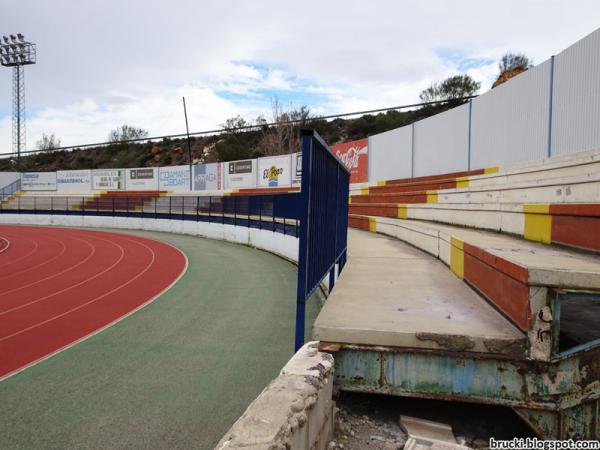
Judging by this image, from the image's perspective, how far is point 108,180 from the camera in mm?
45438

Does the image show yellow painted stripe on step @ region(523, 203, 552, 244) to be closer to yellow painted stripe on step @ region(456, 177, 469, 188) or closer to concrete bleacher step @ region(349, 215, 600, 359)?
concrete bleacher step @ region(349, 215, 600, 359)

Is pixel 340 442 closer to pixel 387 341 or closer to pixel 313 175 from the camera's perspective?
pixel 387 341

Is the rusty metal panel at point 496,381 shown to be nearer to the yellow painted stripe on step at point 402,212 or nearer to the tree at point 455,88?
the yellow painted stripe on step at point 402,212

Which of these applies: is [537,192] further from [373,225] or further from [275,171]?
[275,171]

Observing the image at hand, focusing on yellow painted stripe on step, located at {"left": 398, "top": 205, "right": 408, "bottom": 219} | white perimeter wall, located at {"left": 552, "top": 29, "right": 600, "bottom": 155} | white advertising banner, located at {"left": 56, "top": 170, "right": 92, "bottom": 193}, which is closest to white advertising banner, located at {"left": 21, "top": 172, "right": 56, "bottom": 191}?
white advertising banner, located at {"left": 56, "top": 170, "right": 92, "bottom": 193}

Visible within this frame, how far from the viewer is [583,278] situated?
296 cm

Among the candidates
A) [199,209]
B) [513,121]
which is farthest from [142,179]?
[513,121]

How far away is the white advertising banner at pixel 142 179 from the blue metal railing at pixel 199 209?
5992 millimetres

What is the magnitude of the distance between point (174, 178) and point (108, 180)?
9829 mm

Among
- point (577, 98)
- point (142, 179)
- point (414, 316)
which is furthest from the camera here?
point (142, 179)

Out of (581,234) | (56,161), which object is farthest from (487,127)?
(56,161)

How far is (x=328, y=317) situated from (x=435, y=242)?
15.3 ft

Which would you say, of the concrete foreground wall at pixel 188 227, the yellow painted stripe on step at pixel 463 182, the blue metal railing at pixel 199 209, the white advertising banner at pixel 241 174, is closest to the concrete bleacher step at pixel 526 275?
the blue metal railing at pixel 199 209

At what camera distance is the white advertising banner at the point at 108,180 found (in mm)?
44625
